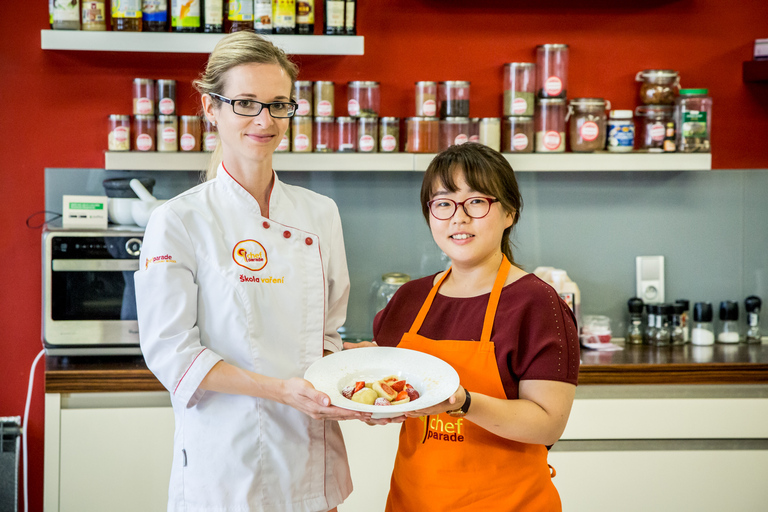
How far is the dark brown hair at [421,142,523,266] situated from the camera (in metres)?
Answer: 1.31

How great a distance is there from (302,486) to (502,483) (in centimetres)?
37

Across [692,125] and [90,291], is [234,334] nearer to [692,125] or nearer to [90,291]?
[90,291]

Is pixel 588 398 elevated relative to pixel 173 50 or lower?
lower

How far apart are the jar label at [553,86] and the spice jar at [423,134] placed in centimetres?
41

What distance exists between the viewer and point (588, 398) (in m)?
2.35

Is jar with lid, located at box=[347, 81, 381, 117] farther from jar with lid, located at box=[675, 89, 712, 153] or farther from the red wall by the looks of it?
jar with lid, located at box=[675, 89, 712, 153]

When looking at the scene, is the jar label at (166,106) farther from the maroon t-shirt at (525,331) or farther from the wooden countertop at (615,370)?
the maroon t-shirt at (525,331)

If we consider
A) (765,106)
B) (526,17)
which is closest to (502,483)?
(526,17)

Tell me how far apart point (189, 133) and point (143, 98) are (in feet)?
0.65

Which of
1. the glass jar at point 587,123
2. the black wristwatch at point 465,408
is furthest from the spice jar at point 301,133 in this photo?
the black wristwatch at point 465,408

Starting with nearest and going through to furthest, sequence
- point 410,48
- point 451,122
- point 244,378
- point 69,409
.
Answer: point 244,378 < point 69,409 < point 451,122 < point 410,48

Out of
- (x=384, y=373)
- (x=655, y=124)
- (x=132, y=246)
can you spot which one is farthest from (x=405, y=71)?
(x=384, y=373)

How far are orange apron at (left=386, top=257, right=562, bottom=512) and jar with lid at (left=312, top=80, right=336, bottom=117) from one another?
1411 mm

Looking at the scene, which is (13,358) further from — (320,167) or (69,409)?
(320,167)
